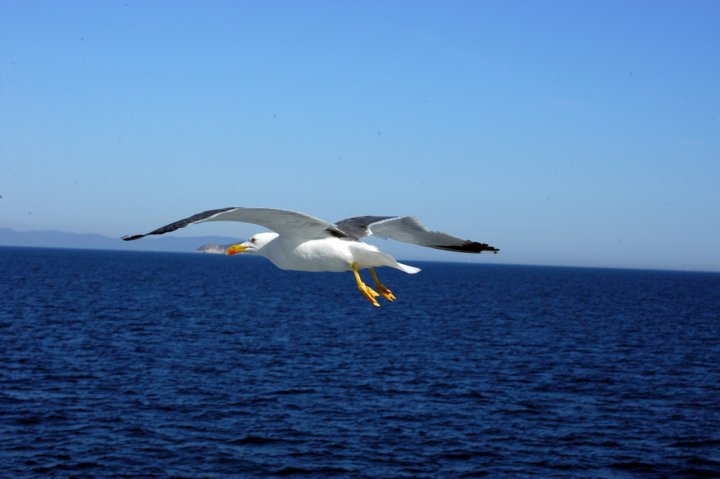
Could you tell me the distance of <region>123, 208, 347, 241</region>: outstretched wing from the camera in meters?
7.82

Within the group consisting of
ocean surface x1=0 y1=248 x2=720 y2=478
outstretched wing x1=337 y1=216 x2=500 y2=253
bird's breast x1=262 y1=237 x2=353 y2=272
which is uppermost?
outstretched wing x1=337 y1=216 x2=500 y2=253

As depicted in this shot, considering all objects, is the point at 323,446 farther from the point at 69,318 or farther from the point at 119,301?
the point at 119,301

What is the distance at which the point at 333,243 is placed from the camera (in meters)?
9.42

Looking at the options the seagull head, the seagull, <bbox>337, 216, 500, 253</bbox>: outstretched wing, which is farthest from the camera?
the seagull head

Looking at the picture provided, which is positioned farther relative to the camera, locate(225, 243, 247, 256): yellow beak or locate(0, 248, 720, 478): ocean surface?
locate(0, 248, 720, 478): ocean surface

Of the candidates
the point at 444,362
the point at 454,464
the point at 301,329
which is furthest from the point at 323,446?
the point at 301,329

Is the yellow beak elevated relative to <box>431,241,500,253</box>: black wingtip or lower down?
lower down

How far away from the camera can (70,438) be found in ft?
155

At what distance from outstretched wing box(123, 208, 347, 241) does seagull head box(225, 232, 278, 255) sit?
0.79 metres

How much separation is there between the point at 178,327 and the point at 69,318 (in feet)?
59.7

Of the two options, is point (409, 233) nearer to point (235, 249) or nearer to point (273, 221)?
point (273, 221)

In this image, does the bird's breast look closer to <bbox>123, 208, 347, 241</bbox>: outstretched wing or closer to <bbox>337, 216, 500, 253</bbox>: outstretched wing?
<bbox>123, 208, 347, 241</bbox>: outstretched wing

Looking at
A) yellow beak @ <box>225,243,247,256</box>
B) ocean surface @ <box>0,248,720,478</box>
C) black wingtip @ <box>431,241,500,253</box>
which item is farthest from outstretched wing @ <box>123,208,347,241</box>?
ocean surface @ <box>0,248,720,478</box>

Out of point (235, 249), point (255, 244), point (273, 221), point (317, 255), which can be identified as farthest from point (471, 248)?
point (235, 249)
